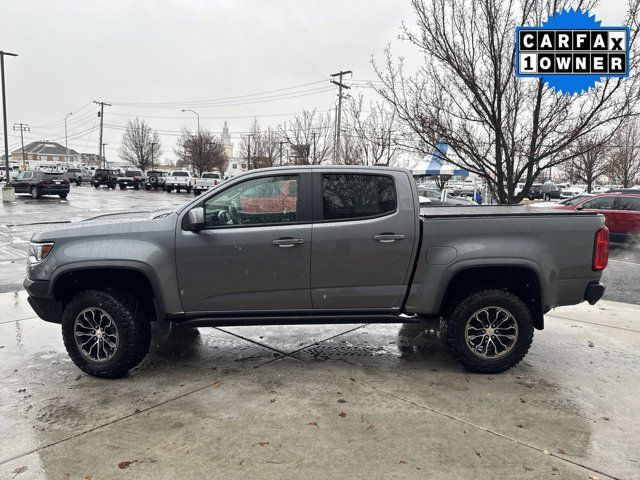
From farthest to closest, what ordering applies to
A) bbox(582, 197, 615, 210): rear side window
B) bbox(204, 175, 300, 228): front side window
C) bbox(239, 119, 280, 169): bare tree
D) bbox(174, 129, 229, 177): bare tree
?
bbox(174, 129, 229, 177): bare tree, bbox(239, 119, 280, 169): bare tree, bbox(582, 197, 615, 210): rear side window, bbox(204, 175, 300, 228): front side window

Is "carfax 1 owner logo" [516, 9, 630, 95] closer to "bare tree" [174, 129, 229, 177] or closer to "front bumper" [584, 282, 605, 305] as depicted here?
"front bumper" [584, 282, 605, 305]

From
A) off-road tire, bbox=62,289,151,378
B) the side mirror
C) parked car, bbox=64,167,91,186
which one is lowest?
off-road tire, bbox=62,289,151,378

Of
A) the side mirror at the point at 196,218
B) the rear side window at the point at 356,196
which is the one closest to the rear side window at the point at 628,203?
the rear side window at the point at 356,196

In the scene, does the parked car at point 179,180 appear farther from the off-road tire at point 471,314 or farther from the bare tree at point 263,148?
the off-road tire at point 471,314

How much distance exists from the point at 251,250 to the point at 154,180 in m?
43.1

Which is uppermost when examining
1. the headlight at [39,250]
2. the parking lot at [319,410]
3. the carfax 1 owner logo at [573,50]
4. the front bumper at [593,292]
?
the carfax 1 owner logo at [573,50]

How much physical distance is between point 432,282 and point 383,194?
924 mm

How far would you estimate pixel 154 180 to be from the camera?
146ft

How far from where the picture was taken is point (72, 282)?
445cm

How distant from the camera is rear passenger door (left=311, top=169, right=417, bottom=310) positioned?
14.2ft

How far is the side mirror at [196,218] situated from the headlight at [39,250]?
51.9 inches

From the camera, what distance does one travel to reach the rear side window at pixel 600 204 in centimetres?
1372

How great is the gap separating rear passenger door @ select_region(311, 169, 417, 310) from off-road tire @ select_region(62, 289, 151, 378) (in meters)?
1.63

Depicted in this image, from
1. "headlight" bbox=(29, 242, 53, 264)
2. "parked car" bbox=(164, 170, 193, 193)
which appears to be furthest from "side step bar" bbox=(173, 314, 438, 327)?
"parked car" bbox=(164, 170, 193, 193)
